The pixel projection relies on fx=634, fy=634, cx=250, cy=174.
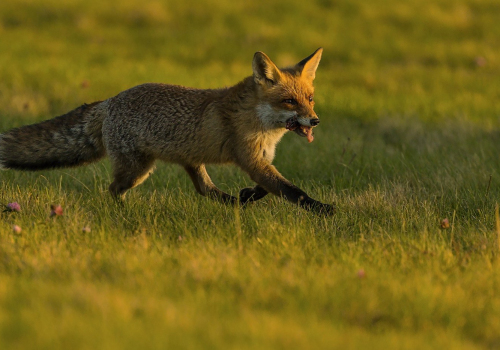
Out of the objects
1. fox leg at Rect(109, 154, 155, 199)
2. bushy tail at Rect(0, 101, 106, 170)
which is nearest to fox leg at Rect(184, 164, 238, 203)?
fox leg at Rect(109, 154, 155, 199)

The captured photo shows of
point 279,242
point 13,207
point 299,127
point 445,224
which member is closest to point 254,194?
point 299,127

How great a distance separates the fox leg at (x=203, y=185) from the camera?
666 cm

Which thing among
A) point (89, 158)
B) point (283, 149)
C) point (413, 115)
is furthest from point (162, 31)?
point (89, 158)

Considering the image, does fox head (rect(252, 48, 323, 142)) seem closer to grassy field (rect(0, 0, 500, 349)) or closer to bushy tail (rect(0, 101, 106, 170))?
grassy field (rect(0, 0, 500, 349))

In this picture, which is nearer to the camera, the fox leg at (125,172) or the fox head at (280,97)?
the fox head at (280,97)

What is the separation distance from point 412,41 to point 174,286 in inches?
639

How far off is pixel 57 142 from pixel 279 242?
2.96 meters

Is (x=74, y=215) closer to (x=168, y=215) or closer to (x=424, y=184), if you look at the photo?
(x=168, y=215)

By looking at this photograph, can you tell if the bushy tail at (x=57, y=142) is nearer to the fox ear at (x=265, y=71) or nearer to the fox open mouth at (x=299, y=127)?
the fox ear at (x=265, y=71)

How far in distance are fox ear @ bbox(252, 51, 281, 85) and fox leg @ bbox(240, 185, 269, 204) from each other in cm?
107

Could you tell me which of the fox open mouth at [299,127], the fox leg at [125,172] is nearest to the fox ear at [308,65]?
the fox open mouth at [299,127]

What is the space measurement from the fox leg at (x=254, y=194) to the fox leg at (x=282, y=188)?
0.32 m

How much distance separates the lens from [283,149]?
29.2ft

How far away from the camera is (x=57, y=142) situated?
6.56 metres
